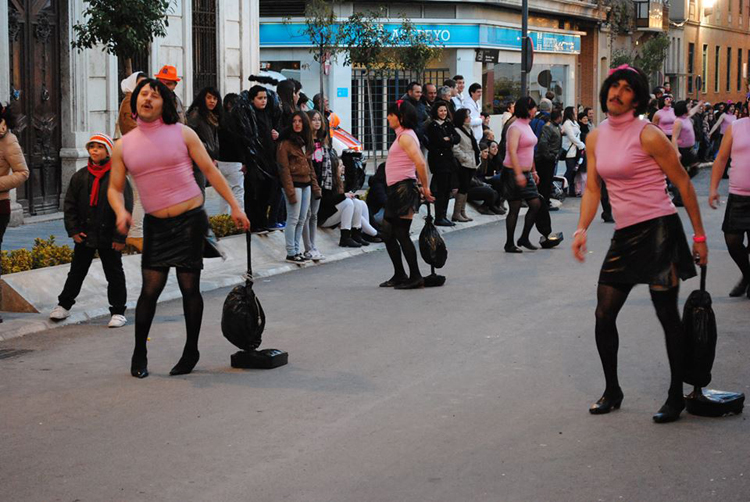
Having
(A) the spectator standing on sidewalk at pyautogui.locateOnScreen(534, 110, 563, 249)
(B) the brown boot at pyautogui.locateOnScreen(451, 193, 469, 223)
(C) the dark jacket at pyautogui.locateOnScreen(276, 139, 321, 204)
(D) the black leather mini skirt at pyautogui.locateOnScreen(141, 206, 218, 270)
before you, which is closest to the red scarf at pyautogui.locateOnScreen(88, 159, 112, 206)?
(D) the black leather mini skirt at pyautogui.locateOnScreen(141, 206, 218, 270)

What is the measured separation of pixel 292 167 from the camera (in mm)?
13914

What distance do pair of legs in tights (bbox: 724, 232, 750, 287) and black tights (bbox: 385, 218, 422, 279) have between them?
9.32 ft

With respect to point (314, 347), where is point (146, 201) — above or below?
above

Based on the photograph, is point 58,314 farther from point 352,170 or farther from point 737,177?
point 352,170

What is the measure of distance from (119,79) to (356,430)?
14.3 m

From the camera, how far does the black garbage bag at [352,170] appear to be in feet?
55.2

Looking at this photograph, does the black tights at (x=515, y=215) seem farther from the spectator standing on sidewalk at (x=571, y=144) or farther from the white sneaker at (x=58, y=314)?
the spectator standing on sidewalk at (x=571, y=144)

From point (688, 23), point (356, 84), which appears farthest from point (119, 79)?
point (688, 23)

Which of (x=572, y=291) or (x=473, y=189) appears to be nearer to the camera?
(x=572, y=291)

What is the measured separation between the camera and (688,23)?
64312 millimetres

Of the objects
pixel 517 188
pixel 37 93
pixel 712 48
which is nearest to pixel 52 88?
pixel 37 93

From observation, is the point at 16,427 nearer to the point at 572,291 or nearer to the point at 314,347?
the point at 314,347

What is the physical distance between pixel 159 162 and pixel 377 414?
6.98 ft

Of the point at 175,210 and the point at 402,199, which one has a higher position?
the point at 175,210
